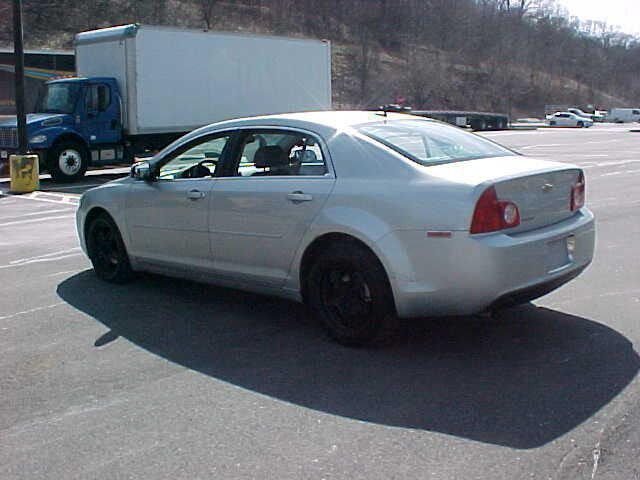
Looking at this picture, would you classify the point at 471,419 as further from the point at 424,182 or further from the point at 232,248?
the point at 232,248

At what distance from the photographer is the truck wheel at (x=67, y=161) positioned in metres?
18.6

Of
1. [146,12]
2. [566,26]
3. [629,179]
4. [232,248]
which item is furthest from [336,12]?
[232,248]

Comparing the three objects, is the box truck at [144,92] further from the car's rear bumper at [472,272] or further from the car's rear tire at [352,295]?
the car's rear bumper at [472,272]

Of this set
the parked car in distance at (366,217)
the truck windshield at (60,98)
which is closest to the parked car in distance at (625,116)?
the truck windshield at (60,98)

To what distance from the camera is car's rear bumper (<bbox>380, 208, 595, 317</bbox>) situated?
4.91 m

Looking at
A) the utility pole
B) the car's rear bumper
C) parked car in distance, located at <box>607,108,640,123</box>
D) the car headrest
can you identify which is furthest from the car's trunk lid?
parked car in distance, located at <box>607,108,640,123</box>

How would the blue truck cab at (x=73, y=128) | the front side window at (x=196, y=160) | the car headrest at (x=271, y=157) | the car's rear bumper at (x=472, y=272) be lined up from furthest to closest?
the blue truck cab at (x=73, y=128)
the front side window at (x=196, y=160)
the car headrest at (x=271, y=157)
the car's rear bumper at (x=472, y=272)

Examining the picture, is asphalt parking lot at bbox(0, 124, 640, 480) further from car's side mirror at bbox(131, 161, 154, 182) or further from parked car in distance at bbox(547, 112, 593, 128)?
parked car in distance at bbox(547, 112, 593, 128)

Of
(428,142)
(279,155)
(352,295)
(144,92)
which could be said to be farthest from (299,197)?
(144,92)

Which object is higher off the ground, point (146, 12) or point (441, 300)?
point (146, 12)

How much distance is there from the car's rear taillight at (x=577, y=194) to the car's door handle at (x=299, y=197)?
6.08ft

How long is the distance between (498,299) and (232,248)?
2.15 metres

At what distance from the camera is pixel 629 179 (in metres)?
17.3

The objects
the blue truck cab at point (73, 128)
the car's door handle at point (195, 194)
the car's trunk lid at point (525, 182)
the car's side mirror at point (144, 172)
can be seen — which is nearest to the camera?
the car's trunk lid at point (525, 182)
